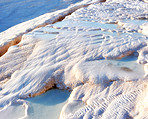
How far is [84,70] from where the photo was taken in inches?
58.8

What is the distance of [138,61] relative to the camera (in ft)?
5.21

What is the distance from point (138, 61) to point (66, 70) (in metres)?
0.75

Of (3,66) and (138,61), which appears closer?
(138,61)

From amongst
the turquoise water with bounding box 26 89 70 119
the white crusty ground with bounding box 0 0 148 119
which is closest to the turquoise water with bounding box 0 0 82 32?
the white crusty ground with bounding box 0 0 148 119

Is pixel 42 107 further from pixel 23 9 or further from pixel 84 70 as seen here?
pixel 23 9

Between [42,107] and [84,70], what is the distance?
51 cm

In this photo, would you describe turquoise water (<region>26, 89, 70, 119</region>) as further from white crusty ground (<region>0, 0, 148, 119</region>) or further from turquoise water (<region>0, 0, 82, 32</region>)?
turquoise water (<region>0, 0, 82, 32</region>)

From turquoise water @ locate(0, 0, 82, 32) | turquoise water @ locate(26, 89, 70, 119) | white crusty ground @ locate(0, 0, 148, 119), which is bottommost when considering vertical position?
turquoise water @ locate(26, 89, 70, 119)

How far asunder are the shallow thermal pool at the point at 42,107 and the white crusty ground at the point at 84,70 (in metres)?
0.06

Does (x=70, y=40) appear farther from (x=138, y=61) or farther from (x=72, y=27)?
(x=138, y=61)

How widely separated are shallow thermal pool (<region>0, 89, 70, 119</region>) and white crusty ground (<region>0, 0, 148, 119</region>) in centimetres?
6

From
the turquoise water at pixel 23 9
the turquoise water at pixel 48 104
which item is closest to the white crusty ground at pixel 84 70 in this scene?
the turquoise water at pixel 48 104

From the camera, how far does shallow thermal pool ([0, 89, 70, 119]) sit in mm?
1214

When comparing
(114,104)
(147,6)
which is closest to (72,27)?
(114,104)
